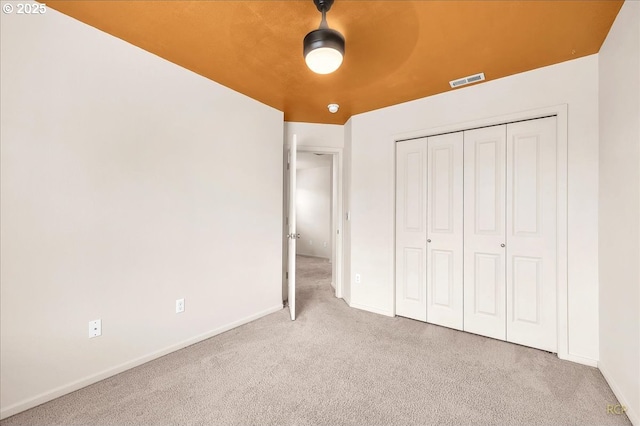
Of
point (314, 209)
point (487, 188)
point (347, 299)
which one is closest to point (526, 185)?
point (487, 188)

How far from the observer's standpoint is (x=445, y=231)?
2805 millimetres

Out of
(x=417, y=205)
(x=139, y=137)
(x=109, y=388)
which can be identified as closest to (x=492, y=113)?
(x=417, y=205)

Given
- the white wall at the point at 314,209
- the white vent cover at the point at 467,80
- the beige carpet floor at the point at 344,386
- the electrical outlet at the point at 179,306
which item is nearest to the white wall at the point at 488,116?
the white vent cover at the point at 467,80

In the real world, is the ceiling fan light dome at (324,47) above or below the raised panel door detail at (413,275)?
above

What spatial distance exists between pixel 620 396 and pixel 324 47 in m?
2.83

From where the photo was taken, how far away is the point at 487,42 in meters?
1.92

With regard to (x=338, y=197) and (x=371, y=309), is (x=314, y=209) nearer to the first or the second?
(x=338, y=197)

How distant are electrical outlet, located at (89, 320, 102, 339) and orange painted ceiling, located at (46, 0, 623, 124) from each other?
6.69 ft

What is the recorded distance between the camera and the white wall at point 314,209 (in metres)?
7.07

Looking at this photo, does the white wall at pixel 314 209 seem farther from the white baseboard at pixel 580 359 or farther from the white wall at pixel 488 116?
the white baseboard at pixel 580 359

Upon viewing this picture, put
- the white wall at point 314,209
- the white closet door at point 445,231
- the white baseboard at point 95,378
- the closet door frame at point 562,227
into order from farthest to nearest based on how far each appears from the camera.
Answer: the white wall at point 314,209, the white closet door at point 445,231, the closet door frame at point 562,227, the white baseboard at point 95,378

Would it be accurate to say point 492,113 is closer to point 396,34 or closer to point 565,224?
point 565,224

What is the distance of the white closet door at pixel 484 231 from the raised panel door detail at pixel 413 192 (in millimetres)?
447

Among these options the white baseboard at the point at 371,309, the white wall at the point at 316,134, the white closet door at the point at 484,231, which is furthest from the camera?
the white wall at the point at 316,134
